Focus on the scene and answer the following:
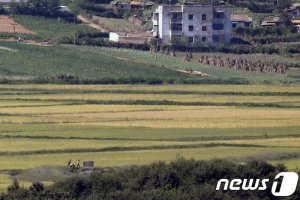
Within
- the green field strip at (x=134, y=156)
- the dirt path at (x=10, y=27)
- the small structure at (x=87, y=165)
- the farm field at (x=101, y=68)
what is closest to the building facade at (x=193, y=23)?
the farm field at (x=101, y=68)

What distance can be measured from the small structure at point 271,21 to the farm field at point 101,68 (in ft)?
37.1

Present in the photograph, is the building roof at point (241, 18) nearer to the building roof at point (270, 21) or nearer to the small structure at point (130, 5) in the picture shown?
the building roof at point (270, 21)

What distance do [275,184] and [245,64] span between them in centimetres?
3842

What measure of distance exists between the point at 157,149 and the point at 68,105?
1240 cm

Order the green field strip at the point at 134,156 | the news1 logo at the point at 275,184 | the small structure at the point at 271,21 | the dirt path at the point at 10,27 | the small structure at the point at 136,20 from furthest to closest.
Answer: the small structure at the point at 136,20
the small structure at the point at 271,21
the dirt path at the point at 10,27
the green field strip at the point at 134,156
the news1 logo at the point at 275,184

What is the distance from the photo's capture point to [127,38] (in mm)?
76125

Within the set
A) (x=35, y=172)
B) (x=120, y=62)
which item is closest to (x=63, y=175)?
(x=35, y=172)

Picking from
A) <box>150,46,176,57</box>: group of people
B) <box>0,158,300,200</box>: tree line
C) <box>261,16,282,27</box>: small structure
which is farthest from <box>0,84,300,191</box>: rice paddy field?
<box>261,16,282,27</box>: small structure

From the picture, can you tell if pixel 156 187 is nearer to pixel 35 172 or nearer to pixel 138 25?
pixel 35 172

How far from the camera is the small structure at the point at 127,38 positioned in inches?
2985

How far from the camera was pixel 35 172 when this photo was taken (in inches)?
1324

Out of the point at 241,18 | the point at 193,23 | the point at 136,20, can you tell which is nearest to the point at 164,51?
the point at 193,23

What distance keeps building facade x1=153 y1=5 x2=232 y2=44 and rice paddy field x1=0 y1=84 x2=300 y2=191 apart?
782 inches

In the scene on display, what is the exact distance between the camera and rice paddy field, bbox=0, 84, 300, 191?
120 feet
